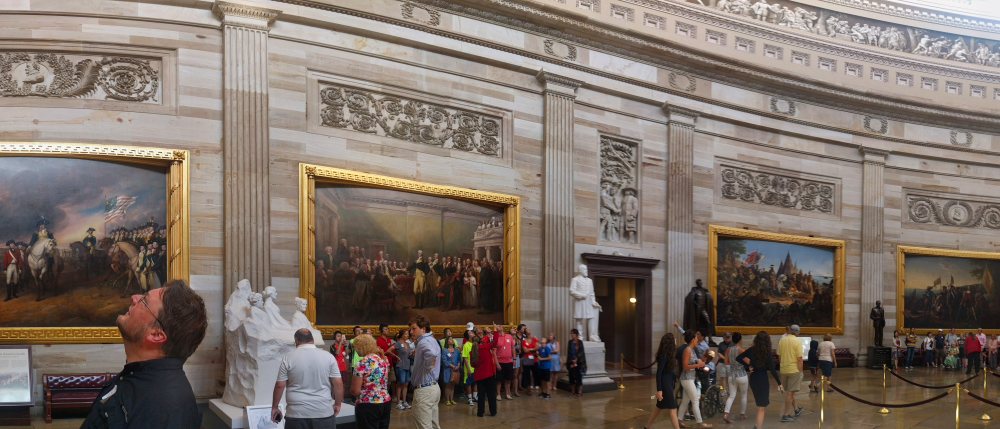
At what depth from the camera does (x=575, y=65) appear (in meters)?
18.6

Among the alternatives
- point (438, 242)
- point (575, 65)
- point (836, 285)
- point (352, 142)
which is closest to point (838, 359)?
point (836, 285)

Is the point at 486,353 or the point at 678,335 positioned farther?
the point at 678,335

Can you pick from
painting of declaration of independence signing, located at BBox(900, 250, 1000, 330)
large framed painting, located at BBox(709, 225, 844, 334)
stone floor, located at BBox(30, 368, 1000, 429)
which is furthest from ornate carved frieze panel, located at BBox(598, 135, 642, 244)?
painting of declaration of independence signing, located at BBox(900, 250, 1000, 330)

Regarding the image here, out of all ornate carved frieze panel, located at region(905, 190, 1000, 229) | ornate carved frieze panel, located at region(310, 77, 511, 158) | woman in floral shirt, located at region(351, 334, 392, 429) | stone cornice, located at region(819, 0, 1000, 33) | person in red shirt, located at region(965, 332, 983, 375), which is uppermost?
stone cornice, located at region(819, 0, 1000, 33)

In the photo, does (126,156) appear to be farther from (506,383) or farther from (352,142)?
(506,383)

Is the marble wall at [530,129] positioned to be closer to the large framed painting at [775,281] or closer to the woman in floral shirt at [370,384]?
the large framed painting at [775,281]

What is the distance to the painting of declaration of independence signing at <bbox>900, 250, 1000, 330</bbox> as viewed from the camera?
2570 cm

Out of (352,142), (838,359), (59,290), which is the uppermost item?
(352,142)

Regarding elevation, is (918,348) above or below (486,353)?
below

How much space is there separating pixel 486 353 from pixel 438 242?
3.94m

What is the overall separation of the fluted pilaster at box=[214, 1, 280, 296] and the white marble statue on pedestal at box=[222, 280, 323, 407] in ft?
7.57

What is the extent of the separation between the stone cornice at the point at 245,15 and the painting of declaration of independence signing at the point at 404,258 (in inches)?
126

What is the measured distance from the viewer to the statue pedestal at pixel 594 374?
53.7 feet

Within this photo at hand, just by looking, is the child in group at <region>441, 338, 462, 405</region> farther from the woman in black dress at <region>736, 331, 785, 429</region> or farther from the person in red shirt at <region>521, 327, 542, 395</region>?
the woman in black dress at <region>736, 331, 785, 429</region>
